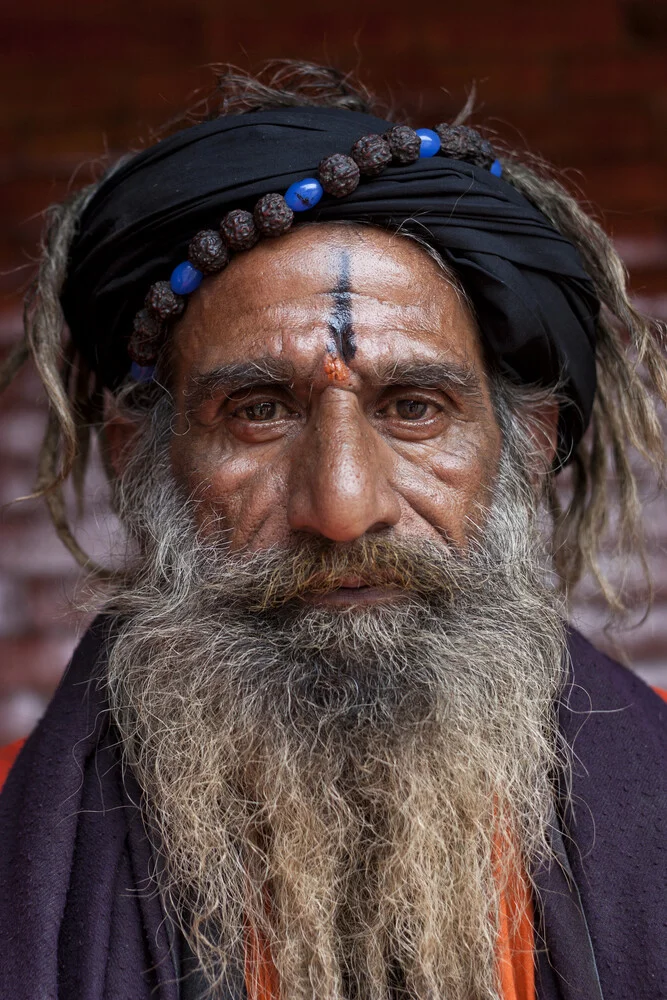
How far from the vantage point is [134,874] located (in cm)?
165

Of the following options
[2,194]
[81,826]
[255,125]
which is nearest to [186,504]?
[81,826]

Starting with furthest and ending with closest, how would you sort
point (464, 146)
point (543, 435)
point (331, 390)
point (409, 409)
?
point (543, 435) → point (464, 146) → point (409, 409) → point (331, 390)

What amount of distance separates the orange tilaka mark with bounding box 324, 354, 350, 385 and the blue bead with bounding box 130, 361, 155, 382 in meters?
0.43

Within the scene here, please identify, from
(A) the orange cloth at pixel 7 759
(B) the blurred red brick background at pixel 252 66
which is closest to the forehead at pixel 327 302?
(A) the orange cloth at pixel 7 759

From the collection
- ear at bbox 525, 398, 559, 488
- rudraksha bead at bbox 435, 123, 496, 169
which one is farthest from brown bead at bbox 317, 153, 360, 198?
ear at bbox 525, 398, 559, 488

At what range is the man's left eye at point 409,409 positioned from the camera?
1.81 m

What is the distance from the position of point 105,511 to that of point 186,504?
51 cm

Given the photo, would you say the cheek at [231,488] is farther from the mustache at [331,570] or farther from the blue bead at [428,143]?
the blue bead at [428,143]

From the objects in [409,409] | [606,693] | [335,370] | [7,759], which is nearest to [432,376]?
[409,409]

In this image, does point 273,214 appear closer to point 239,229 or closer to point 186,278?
point 239,229

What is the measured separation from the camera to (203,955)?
1592mm

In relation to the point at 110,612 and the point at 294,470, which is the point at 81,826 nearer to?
the point at 110,612

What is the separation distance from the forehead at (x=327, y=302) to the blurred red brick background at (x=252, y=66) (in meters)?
1.22

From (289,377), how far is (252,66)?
155 cm
